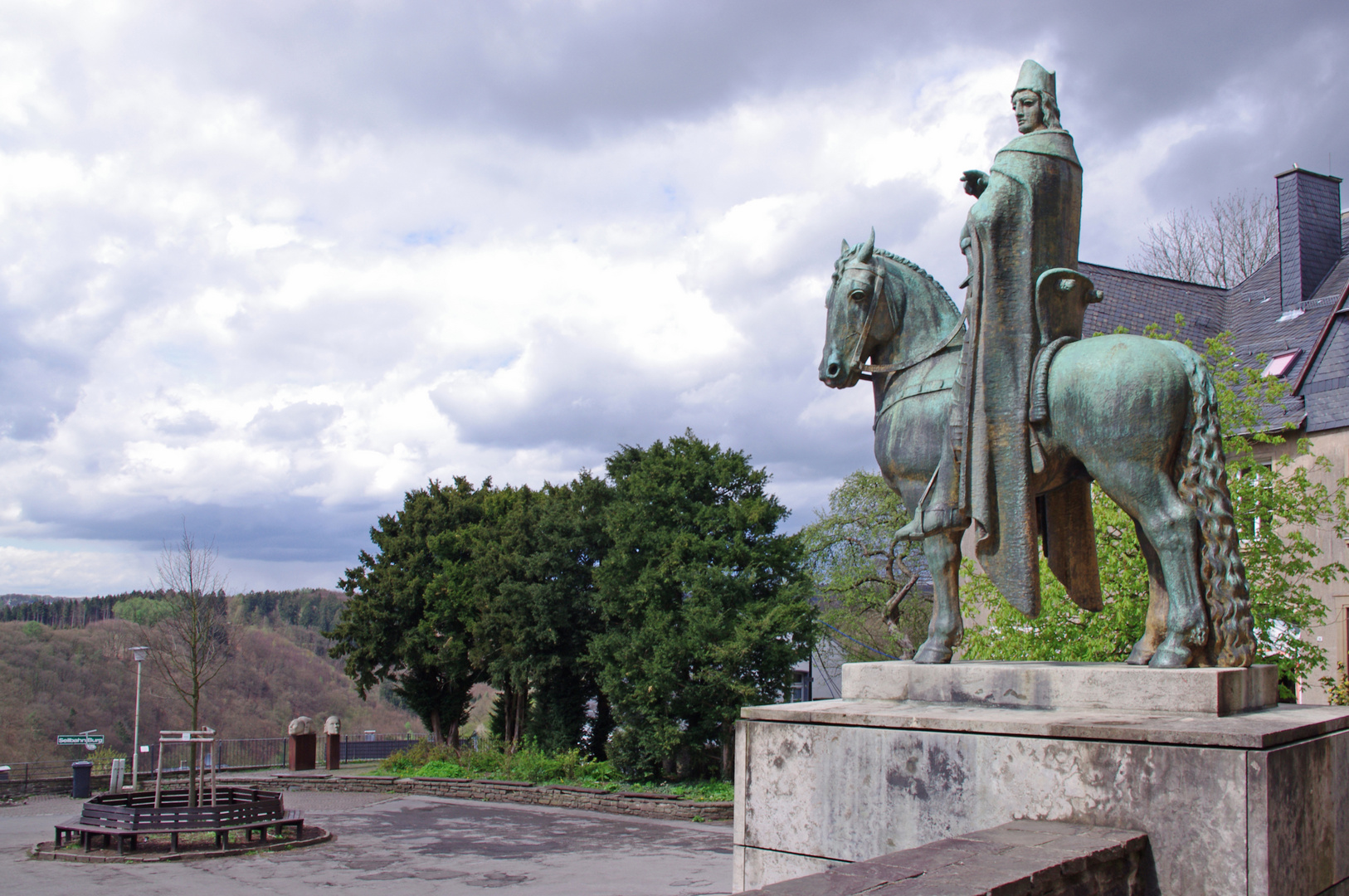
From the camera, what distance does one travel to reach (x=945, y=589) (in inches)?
212

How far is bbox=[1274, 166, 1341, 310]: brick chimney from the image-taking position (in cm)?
2183

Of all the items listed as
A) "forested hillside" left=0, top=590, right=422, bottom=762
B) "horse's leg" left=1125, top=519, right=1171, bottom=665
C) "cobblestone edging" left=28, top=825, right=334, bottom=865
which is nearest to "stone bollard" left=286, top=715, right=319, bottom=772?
"cobblestone edging" left=28, top=825, right=334, bottom=865

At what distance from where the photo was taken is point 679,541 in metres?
21.5

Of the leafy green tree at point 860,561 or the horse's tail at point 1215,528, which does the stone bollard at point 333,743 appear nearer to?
the leafy green tree at point 860,561

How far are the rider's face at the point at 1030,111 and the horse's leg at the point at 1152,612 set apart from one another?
2.11 meters

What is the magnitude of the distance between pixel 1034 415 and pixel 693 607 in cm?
1645

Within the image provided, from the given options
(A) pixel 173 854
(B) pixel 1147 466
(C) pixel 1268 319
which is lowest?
(A) pixel 173 854

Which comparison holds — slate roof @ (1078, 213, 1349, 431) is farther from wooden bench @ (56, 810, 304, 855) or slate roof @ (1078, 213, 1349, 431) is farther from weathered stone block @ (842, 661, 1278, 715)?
wooden bench @ (56, 810, 304, 855)

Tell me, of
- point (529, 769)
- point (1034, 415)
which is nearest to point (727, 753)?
point (529, 769)

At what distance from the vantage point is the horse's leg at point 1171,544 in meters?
4.50

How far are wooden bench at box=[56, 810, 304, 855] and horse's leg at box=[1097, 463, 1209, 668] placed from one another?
1558cm

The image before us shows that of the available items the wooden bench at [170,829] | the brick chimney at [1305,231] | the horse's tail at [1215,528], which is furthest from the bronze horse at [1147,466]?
the brick chimney at [1305,231]

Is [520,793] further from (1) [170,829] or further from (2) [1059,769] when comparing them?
(2) [1059,769]

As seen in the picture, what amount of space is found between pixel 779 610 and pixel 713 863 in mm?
6535
